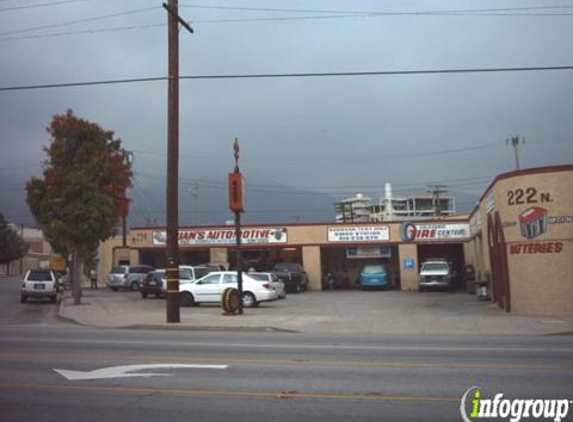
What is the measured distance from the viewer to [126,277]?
41.7 meters

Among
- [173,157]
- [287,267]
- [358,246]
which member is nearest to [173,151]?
[173,157]

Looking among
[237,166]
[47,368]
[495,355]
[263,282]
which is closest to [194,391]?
[47,368]

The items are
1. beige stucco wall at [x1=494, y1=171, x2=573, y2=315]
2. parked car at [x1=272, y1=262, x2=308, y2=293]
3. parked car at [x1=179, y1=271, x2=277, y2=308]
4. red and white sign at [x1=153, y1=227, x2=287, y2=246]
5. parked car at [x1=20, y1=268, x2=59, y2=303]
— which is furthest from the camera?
red and white sign at [x1=153, y1=227, x2=287, y2=246]

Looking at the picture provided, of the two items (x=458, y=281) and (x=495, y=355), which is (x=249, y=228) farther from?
(x=495, y=355)

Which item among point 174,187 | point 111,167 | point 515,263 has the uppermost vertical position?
point 111,167

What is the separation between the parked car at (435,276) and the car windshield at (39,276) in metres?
21.3

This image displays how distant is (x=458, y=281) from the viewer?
44.8m

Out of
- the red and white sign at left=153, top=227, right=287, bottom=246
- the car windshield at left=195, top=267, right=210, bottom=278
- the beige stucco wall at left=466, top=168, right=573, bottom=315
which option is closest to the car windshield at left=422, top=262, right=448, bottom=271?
the red and white sign at left=153, top=227, right=287, bottom=246

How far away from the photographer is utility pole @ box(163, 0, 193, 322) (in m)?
20.1

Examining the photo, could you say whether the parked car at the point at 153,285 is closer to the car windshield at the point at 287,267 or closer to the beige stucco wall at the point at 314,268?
the car windshield at the point at 287,267

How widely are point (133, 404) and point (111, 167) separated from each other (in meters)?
23.9

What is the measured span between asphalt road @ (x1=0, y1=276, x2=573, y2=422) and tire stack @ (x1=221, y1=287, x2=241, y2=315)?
749cm

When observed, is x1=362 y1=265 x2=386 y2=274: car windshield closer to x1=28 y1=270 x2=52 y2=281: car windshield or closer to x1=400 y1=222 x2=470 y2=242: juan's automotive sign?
x1=400 y1=222 x2=470 y2=242: juan's automotive sign

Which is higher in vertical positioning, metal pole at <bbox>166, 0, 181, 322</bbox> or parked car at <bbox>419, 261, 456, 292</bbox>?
metal pole at <bbox>166, 0, 181, 322</bbox>
